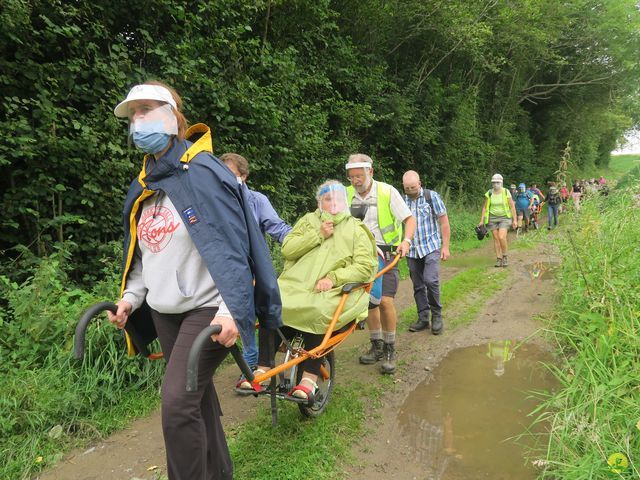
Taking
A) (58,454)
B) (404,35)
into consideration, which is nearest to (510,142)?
(404,35)

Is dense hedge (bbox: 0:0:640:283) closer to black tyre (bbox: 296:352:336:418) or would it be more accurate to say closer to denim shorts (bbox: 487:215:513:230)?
black tyre (bbox: 296:352:336:418)

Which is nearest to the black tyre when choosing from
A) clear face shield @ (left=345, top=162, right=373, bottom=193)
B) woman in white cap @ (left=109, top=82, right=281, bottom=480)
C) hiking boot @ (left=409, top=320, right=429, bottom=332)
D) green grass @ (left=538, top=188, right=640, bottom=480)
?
woman in white cap @ (left=109, top=82, right=281, bottom=480)

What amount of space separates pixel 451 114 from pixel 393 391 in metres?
15.6

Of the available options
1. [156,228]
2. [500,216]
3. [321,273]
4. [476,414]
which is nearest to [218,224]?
[156,228]

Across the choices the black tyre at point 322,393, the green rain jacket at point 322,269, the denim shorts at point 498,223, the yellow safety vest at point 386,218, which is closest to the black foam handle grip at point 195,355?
the green rain jacket at point 322,269

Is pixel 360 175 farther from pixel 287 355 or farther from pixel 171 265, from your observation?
pixel 171 265

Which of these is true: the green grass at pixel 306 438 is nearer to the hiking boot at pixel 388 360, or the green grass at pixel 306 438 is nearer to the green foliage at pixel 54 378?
the hiking boot at pixel 388 360

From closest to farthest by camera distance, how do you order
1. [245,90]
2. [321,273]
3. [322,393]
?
[321,273]
[322,393]
[245,90]

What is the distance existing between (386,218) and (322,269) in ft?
4.71

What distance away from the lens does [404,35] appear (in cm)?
1499

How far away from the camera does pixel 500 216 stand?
33.0ft

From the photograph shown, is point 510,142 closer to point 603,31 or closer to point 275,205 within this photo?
point 603,31

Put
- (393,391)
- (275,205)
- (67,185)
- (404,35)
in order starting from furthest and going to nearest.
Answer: (404,35) < (275,205) < (67,185) < (393,391)

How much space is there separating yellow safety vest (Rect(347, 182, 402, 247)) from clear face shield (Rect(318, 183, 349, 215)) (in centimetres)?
85
